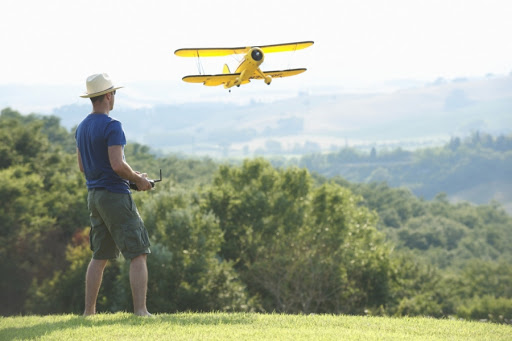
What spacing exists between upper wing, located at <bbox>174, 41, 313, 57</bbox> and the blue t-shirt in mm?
4967

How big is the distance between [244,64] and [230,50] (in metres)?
0.51

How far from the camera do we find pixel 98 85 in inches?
309

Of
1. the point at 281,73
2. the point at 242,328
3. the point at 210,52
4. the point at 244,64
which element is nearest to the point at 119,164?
the point at 242,328

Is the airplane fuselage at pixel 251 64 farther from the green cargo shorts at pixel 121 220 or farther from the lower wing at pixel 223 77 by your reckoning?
the green cargo shorts at pixel 121 220

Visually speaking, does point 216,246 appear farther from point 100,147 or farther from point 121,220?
point 100,147

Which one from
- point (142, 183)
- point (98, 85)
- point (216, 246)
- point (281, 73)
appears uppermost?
point (281, 73)

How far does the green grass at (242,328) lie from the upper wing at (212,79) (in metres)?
5.24

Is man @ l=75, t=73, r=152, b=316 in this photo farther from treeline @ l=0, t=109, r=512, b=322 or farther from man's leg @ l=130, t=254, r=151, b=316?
treeline @ l=0, t=109, r=512, b=322

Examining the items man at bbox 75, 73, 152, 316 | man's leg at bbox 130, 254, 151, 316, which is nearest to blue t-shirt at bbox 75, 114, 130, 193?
man at bbox 75, 73, 152, 316

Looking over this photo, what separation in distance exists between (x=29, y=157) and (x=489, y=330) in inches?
1854

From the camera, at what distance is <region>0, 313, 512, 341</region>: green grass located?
7.18 meters

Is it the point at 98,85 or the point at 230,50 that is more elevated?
the point at 230,50

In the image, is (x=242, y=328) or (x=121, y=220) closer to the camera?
(x=242, y=328)

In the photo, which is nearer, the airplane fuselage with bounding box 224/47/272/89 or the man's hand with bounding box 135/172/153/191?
the man's hand with bounding box 135/172/153/191
